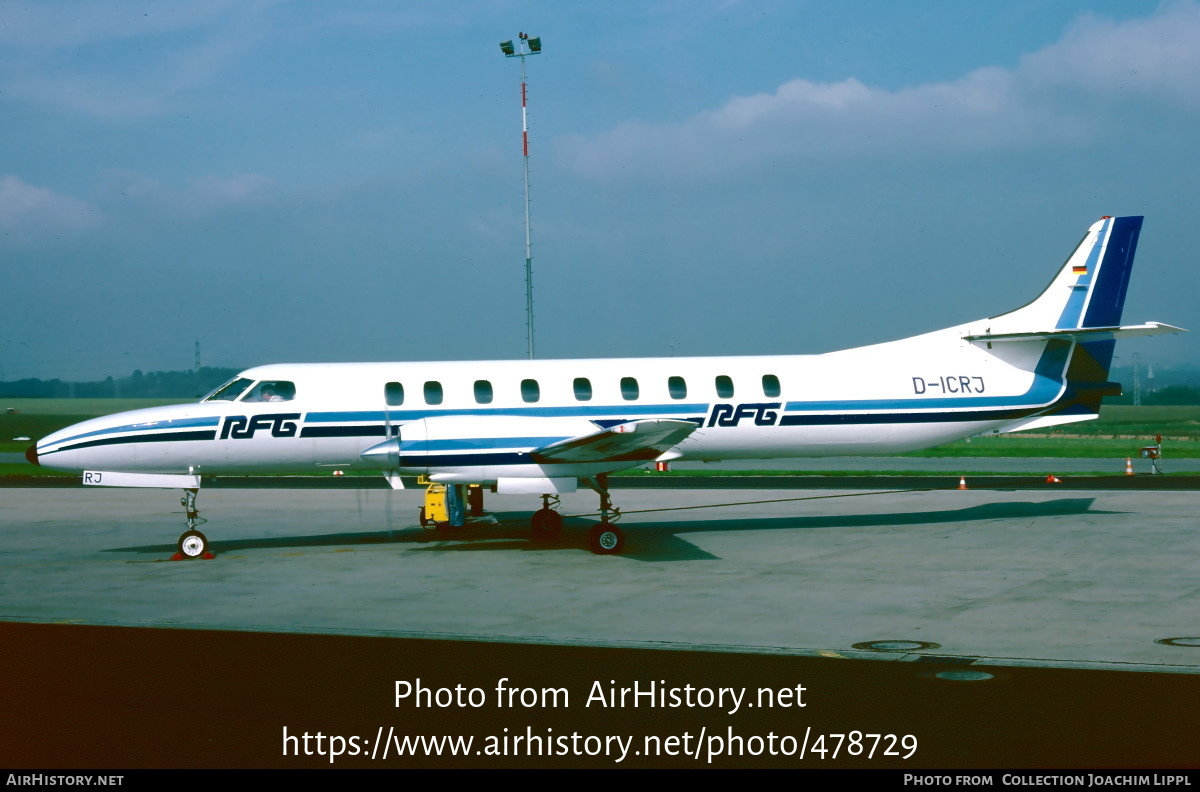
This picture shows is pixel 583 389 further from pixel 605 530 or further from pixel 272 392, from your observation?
pixel 272 392

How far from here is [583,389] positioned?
Answer: 1875 centimetres

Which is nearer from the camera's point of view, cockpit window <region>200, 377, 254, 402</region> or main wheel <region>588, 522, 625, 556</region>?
main wheel <region>588, 522, 625, 556</region>

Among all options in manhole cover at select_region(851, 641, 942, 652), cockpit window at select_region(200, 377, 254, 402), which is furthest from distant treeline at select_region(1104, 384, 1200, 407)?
manhole cover at select_region(851, 641, 942, 652)

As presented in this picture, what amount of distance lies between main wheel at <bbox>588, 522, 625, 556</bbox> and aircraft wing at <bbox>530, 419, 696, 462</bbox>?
113 centimetres

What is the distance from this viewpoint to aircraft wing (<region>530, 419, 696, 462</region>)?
1603 cm

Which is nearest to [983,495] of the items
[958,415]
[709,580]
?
[958,415]

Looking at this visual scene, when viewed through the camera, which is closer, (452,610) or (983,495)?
(452,610)

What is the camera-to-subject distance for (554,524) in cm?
1952

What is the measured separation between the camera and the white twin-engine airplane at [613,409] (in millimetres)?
17406

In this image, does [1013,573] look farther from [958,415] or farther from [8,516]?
[8,516]

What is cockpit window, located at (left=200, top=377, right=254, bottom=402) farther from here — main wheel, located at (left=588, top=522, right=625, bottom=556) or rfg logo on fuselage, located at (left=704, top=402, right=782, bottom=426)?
rfg logo on fuselage, located at (left=704, top=402, right=782, bottom=426)

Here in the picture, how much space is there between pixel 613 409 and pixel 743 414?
7.56ft

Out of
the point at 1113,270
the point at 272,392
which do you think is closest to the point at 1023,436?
the point at 1113,270
